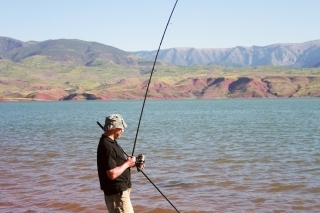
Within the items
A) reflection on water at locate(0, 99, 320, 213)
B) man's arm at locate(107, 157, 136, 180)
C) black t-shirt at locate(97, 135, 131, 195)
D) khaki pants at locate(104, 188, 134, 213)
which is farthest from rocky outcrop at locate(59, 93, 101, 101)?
man's arm at locate(107, 157, 136, 180)

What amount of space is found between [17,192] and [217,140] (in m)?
18.2

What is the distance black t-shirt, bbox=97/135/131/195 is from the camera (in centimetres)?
655

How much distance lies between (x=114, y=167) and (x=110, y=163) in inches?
3.2

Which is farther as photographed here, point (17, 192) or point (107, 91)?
point (107, 91)

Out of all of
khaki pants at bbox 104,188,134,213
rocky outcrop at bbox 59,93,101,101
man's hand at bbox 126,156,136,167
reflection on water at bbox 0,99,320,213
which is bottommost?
rocky outcrop at bbox 59,93,101,101

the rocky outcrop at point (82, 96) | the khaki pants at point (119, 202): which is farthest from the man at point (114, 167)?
the rocky outcrop at point (82, 96)

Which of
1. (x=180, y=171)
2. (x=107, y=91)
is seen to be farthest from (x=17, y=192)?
(x=107, y=91)

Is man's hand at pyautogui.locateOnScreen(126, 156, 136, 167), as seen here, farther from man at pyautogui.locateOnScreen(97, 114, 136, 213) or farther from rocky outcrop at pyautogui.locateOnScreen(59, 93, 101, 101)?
rocky outcrop at pyautogui.locateOnScreen(59, 93, 101, 101)

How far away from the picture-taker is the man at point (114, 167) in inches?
259

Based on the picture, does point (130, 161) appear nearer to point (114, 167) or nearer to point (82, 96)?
point (114, 167)

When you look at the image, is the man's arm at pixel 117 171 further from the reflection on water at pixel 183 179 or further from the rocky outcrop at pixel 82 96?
the rocky outcrop at pixel 82 96

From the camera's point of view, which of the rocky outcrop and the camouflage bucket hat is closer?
the camouflage bucket hat

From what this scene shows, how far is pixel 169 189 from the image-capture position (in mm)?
14422

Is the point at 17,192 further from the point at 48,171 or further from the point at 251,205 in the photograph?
the point at 251,205
